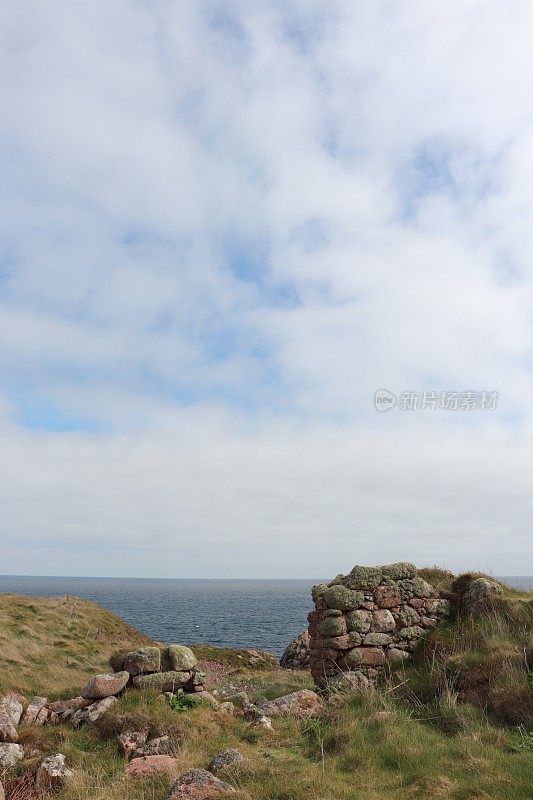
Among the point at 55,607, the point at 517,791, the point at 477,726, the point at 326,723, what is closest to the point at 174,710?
the point at 326,723

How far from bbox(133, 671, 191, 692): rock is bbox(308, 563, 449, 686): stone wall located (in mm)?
3257

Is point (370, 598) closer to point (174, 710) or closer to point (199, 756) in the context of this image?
point (174, 710)

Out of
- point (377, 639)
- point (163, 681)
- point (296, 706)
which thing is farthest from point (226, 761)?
point (377, 639)

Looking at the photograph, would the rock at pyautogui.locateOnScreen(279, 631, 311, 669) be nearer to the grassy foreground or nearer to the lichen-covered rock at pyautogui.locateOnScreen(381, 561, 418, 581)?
the grassy foreground

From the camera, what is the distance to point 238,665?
26.1 m

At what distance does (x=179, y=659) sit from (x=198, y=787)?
5.24 m

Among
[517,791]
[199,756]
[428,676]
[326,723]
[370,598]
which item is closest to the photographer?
[517,791]

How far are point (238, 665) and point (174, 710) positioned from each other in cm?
1763

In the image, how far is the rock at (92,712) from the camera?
959cm

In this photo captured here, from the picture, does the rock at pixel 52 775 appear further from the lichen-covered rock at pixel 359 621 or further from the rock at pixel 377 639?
the rock at pixel 377 639

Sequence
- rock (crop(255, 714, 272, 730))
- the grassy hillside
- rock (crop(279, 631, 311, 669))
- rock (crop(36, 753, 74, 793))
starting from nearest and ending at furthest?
rock (crop(36, 753, 74, 793)) < rock (crop(255, 714, 272, 730)) < the grassy hillside < rock (crop(279, 631, 311, 669))

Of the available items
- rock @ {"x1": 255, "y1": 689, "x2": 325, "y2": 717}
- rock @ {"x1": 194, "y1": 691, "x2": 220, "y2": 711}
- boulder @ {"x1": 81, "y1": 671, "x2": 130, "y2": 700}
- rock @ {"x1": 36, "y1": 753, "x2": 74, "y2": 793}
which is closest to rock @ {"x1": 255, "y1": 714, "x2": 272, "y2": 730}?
rock @ {"x1": 255, "y1": 689, "x2": 325, "y2": 717}

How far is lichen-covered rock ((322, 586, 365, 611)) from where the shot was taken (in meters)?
12.4

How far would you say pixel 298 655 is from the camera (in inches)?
989
